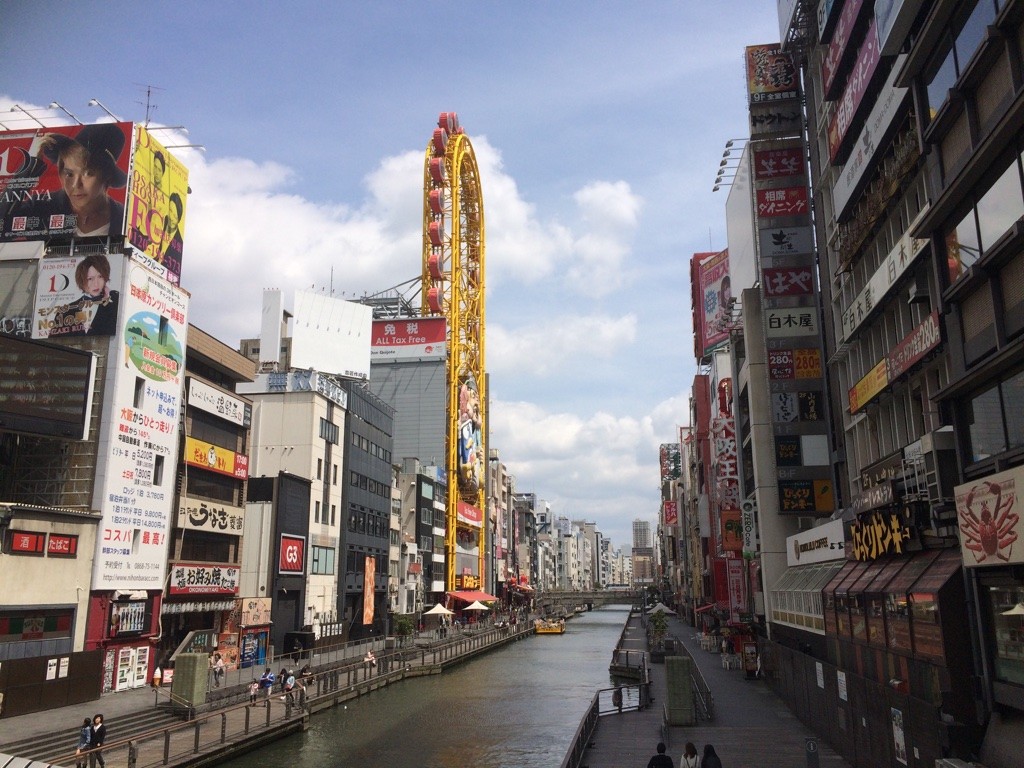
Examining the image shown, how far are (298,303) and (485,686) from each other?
40.0 meters

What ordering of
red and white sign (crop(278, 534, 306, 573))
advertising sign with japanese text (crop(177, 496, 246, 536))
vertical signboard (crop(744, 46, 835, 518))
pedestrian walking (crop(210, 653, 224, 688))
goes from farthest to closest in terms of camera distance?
red and white sign (crop(278, 534, 306, 573)) → advertising sign with japanese text (crop(177, 496, 246, 536)) → vertical signboard (crop(744, 46, 835, 518)) → pedestrian walking (crop(210, 653, 224, 688))

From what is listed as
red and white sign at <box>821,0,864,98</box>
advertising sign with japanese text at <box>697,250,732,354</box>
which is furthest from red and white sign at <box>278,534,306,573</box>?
advertising sign with japanese text at <box>697,250,732,354</box>

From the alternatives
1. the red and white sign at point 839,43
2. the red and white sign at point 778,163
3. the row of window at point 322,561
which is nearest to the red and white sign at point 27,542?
the row of window at point 322,561

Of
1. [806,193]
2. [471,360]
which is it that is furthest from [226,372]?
[471,360]

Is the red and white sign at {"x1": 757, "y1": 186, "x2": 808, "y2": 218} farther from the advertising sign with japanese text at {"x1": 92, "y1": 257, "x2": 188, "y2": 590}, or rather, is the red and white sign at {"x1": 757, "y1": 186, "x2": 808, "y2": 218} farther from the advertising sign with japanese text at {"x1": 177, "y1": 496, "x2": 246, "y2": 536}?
the advertising sign with japanese text at {"x1": 177, "y1": 496, "x2": 246, "y2": 536}

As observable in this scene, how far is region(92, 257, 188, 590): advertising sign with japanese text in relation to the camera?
35.8 m

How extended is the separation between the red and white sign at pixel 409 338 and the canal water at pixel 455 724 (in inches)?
2060

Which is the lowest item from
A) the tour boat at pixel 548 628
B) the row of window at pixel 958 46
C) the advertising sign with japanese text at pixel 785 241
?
the tour boat at pixel 548 628

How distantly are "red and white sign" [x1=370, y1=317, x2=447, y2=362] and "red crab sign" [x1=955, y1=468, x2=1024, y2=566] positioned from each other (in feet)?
Answer: 296

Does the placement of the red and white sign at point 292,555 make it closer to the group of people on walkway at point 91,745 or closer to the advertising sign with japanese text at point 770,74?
the group of people on walkway at point 91,745

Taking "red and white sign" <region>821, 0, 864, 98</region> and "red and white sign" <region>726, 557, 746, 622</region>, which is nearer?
"red and white sign" <region>821, 0, 864, 98</region>

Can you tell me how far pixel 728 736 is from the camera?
26.5 m

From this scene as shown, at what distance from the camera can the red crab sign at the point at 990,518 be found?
15040 millimetres

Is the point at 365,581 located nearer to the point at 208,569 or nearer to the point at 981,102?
the point at 208,569
